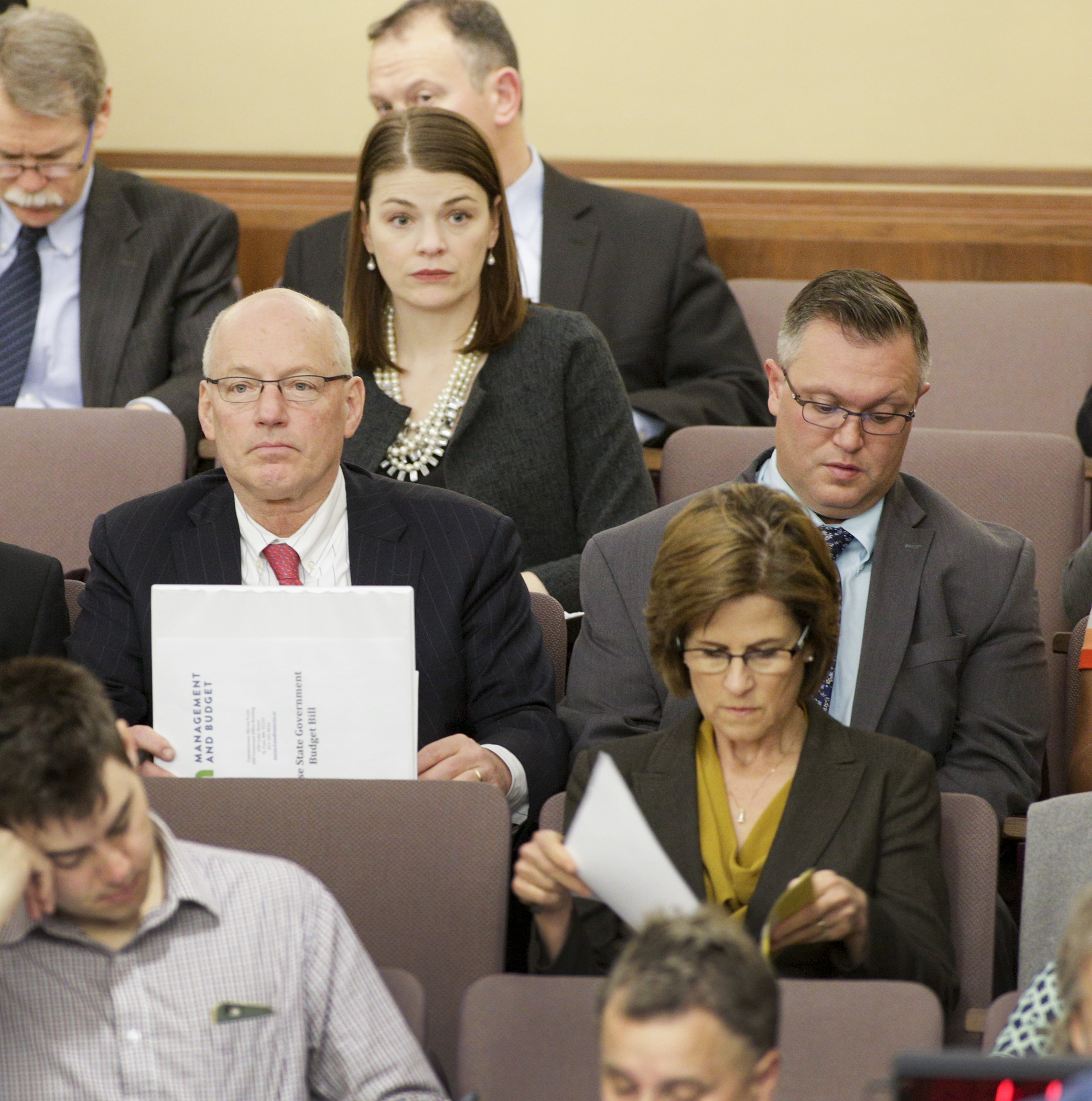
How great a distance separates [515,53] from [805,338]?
1655 mm

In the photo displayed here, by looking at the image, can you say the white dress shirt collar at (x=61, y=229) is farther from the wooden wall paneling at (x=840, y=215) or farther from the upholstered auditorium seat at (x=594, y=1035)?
the upholstered auditorium seat at (x=594, y=1035)

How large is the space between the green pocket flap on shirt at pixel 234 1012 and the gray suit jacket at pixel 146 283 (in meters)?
1.99

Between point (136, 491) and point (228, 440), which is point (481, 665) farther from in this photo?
point (136, 491)

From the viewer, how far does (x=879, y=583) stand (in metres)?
2.20

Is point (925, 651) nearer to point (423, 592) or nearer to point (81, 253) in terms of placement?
point (423, 592)

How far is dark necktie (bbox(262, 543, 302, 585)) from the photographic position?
7.40ft

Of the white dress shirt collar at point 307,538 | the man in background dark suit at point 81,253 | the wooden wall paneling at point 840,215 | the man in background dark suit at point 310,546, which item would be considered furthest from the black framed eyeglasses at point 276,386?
the wooden wall paneling at point 840,215

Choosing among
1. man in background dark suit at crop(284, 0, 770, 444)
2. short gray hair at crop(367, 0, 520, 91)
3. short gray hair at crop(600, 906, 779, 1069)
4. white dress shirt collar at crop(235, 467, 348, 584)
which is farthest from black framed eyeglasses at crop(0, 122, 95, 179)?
short gray hair at crop(600, 906, 779, 1069)

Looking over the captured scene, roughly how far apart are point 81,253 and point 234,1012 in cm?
233

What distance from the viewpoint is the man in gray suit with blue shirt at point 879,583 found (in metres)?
2.13

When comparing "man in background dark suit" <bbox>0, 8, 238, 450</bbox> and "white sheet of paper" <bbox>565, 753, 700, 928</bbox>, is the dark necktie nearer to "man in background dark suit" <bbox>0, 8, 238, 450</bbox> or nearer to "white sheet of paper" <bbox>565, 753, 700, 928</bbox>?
"white sheet of paper" <bbox>565, 753, 700, 928</bbox>

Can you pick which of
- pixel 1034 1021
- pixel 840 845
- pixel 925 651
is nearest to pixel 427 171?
pixel 925 651

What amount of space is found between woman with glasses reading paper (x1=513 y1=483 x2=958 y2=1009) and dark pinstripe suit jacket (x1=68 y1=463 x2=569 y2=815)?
1.11 feet

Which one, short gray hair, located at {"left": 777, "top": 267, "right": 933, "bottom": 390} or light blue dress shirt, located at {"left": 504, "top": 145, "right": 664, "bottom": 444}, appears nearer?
short gray hair, located at {"left": 777, "top": 267, "right": 933, "bottom": 390}
